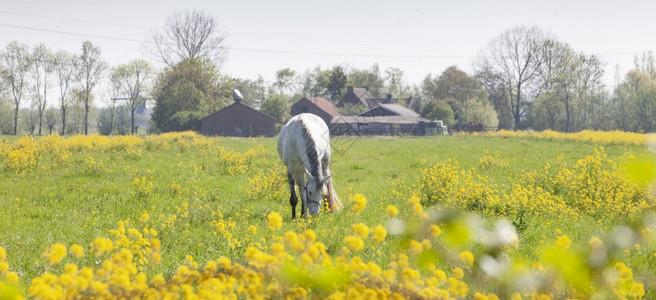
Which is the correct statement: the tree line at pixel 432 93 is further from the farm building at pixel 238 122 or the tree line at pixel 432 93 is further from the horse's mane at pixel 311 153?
the horse's mane at pixel 311 153

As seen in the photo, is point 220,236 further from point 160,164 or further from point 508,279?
point 160,164

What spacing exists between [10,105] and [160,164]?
7927cm

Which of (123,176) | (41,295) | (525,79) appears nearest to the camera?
(41,295)

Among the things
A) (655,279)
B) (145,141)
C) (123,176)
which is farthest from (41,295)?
(145,141)

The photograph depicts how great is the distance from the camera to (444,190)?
33.1 feet

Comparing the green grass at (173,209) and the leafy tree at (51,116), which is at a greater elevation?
the leafy tree at (51,116)

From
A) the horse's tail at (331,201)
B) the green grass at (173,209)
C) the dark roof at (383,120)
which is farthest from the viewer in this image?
the dark roof at (383,120)

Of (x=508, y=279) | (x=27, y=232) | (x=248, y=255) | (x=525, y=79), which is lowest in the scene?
(x=27, y=232)

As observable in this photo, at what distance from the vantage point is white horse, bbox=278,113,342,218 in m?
8.38

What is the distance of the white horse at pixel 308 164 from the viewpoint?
8375 millimetres

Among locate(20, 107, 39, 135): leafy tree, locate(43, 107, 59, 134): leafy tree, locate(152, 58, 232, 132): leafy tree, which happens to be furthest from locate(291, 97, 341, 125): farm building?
locate(20, 107, 39, 135): leafy tree

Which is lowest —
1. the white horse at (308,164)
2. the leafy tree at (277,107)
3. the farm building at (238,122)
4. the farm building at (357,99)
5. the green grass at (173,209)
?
the green grass at (173,209)

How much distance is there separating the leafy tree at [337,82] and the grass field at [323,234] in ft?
238

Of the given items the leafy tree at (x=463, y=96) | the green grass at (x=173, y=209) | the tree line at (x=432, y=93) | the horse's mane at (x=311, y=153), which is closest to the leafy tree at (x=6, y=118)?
the tree line at (x=432, y=93)
